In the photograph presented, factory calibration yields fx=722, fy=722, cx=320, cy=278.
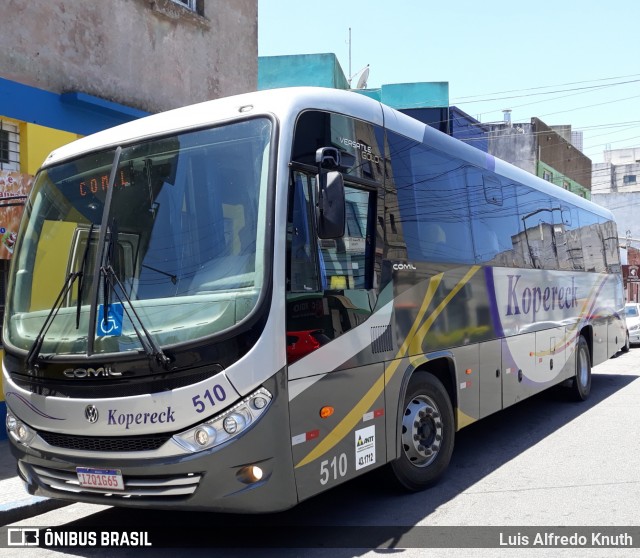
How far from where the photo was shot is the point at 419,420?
20.6 feet

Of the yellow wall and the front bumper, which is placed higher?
the yellow wall

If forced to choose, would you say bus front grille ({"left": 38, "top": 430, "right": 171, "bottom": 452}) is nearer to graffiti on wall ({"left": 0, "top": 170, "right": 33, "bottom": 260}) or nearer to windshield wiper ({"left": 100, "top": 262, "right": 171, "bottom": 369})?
windshield wiper ({"left": 100, "top": 262, "right": 171, "bottom": 369})

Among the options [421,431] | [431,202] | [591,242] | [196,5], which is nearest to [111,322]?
[421,431]

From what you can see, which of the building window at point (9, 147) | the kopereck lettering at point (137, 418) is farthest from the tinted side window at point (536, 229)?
the building window at point (9, 147)

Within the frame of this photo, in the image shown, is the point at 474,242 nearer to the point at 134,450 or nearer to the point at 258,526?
the point at 258,526

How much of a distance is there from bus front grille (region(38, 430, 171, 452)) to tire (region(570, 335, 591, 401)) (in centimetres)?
830

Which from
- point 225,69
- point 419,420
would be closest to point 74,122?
point 225,69

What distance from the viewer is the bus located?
448cm

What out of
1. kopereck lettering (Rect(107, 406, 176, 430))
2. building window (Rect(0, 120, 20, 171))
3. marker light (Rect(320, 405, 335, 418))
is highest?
building window (Rect(0, 120, 20, 171))

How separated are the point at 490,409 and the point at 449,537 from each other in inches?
110

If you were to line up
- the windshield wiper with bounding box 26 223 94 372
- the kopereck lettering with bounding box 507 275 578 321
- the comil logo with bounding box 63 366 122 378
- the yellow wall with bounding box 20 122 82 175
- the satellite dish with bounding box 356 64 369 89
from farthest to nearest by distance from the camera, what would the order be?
the satellite dish with bounding box 356 64 369 89 < the yellow wall with bounding box 20 122 82 175 < the kopereck lettering with bounding box 507 275 578 321 < the windshield wiper with bounding box 26 223 94 372 < the comil logo with bounding box 63 366 122 378

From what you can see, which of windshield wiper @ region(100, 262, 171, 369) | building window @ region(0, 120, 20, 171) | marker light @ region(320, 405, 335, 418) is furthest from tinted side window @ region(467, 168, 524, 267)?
building window @ region(0, 120, 20, 171)

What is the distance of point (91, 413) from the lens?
4.72 meters

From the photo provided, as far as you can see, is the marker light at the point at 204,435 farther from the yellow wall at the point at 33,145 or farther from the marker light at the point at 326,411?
the yellow wall at the point at 33,145
